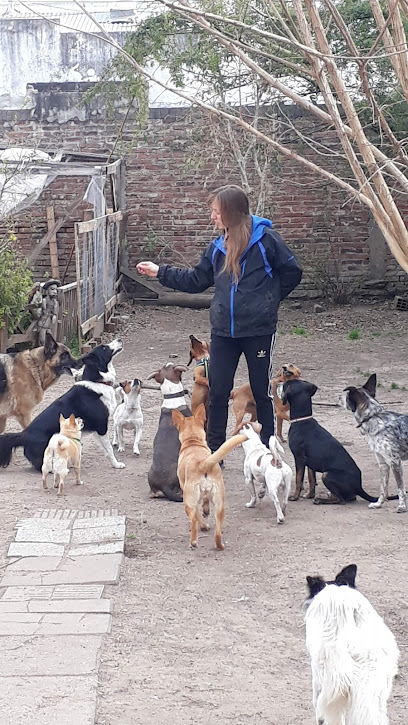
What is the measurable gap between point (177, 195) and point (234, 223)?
935 cm

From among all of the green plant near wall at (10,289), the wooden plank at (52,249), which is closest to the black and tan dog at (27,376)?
the green plant near wall at (10,289)

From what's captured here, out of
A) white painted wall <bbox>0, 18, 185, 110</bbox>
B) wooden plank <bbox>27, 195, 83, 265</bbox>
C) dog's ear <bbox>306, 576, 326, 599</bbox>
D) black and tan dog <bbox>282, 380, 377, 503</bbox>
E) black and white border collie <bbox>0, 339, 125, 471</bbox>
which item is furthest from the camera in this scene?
white painted wall <bbox>0, 18, 185, 110</bbox>

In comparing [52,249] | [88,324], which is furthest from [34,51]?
[88,324]

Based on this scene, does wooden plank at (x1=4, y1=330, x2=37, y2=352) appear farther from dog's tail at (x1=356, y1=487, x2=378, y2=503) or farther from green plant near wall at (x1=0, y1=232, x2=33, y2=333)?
dog's tail at (x1=356, y1=487, x2=378, y2=503)

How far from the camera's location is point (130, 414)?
7.57 metres

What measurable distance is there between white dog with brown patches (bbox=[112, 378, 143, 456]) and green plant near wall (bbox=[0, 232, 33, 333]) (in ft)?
10.2

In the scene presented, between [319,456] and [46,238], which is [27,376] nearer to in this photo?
[319,456]

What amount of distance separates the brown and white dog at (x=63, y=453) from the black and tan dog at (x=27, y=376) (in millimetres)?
1268

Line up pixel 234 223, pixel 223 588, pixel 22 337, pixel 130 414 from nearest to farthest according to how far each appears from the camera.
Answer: pixel 223 588, pixel 234 223, pixel 130 414, pixel 22 337

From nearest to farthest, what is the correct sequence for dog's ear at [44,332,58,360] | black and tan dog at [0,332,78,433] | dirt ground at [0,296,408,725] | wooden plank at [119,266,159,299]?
1. dirt ground at [0,296,408,725]
2. black and tan dog at [0,332,78,433]
3. dog's ear at [44,332,58,360]
4. wooden plank at [119,266,159,299]

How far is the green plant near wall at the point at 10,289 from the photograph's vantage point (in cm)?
1029

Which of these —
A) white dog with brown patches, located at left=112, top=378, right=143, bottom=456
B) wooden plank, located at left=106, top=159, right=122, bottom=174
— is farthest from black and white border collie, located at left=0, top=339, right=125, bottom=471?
wooden plank, located at left=106, top=159, right=122, bottom=174

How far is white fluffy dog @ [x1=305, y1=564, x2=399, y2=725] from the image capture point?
282cm

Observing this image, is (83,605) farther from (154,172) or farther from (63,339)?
(154,172)
